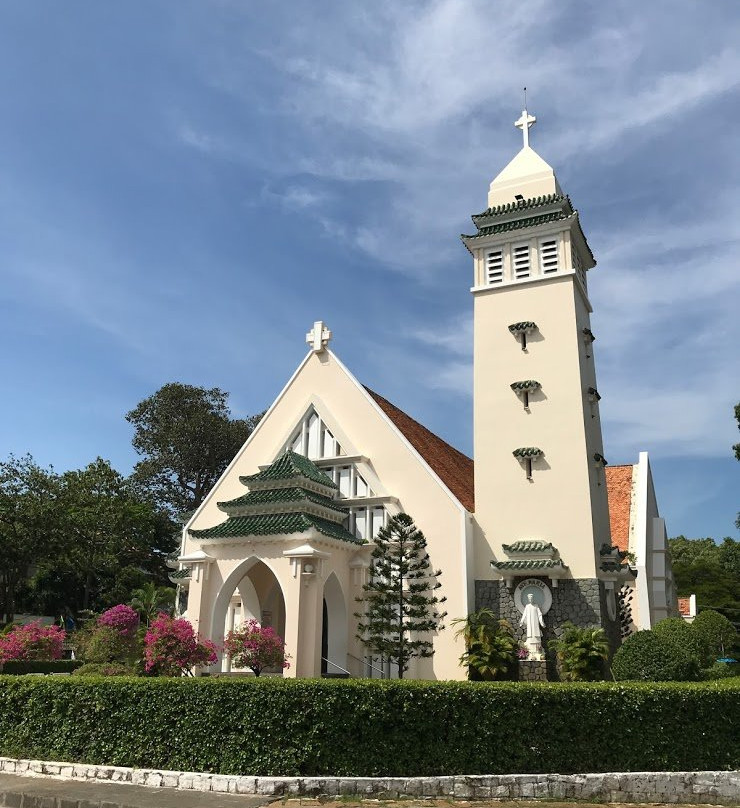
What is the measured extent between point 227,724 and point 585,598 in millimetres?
11611

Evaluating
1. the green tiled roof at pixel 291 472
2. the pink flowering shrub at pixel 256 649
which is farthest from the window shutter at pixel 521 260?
the pink flowering shrub at pixel 256 649

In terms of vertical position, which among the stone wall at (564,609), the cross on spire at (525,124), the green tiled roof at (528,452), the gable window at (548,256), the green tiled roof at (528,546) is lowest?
the stone wall at (564,609)

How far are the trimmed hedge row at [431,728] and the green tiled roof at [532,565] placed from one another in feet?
25.4

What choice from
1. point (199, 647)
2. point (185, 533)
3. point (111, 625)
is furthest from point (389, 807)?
point (185, 533)

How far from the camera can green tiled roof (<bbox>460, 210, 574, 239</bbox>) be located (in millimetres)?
23516

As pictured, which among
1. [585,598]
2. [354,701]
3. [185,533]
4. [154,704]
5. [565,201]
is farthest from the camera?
[185,533]

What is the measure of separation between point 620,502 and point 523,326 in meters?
8.83

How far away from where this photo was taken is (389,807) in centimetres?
1038

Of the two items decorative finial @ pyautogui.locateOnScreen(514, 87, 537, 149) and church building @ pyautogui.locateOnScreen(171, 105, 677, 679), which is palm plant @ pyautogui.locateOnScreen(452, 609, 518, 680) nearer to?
church building @ pyautogui.locateOnScreen(171, 105, 677, 679)

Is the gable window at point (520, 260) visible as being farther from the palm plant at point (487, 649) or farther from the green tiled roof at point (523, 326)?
the palm plant at point (487, 649)

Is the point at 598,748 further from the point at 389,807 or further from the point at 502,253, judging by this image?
the point at 502,253

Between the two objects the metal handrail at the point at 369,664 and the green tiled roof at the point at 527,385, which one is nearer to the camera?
the metal handrail at the point at 369,664

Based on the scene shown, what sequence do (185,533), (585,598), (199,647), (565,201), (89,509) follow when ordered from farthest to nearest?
(89,509), (185,533), (565,201), (585,598), (199,647)

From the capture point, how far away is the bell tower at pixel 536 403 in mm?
20594
